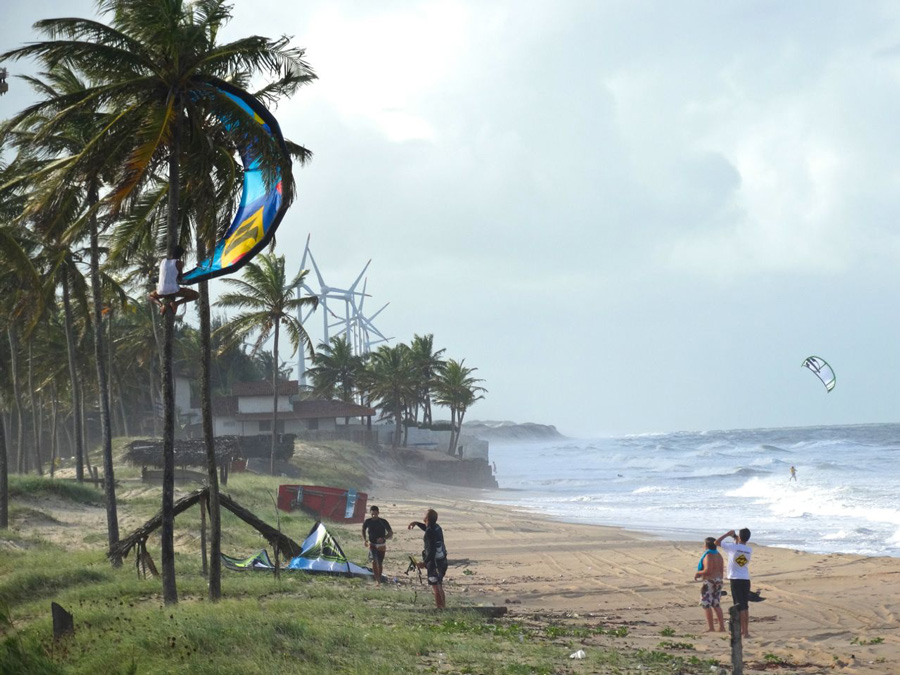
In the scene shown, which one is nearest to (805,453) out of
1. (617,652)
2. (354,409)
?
(354,409)

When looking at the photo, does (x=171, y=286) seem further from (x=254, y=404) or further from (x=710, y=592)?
(x=254, y=404)

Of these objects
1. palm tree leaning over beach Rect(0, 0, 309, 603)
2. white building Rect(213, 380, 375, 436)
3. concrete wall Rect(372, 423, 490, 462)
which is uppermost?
palm tree leaning over beach Rect(0, 0, 309, 603)

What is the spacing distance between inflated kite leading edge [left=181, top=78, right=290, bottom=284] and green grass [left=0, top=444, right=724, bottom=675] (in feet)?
12.5

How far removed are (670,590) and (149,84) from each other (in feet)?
45.4

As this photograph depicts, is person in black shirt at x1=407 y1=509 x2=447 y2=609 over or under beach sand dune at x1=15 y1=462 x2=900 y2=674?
over

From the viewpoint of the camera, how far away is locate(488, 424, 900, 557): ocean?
31250 mm

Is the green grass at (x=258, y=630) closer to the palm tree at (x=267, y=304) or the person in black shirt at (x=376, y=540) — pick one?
the person in black shirt at (x=376, y=540)

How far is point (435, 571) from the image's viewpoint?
13938mm

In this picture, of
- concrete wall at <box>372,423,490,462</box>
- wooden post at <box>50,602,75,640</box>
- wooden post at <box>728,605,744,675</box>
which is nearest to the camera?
wooden post at <box>728,605,744,675</box>

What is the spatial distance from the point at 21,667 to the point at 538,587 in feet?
42.8

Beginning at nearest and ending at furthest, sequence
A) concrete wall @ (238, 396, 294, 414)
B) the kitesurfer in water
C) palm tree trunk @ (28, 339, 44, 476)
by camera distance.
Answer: the kitesurfer in water, palm tree trunk @ (28, 339, 44, 476), concrete wall @ (238, 396, 294, 414)

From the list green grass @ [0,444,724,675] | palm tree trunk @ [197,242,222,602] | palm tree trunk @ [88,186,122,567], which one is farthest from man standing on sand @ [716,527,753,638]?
palm tree trunk @ [88,186,122,567]

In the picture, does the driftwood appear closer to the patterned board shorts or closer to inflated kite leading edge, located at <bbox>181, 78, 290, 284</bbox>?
inflated kite leading edge, located at <bbox>181, 78, 290, 284</bbox>

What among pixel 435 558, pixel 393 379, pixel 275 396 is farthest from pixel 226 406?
pixel 435 558
